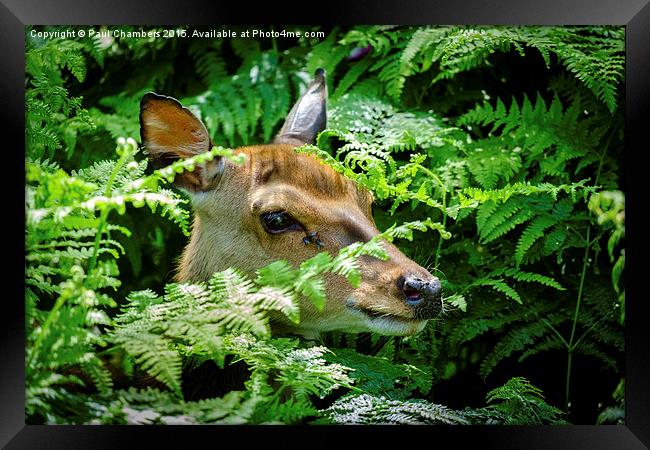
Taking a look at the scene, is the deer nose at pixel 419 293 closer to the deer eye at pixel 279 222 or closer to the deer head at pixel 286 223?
the deer head at pixel 286 223

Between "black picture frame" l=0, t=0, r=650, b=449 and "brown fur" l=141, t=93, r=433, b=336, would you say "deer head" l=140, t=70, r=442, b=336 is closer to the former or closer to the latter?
"brown fur" l=141, t=93, r=433, b=336

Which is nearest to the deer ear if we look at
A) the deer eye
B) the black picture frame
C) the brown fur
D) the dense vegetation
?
the dense vegetation

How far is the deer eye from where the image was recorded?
4.60 metres

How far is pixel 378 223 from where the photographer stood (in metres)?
5.50

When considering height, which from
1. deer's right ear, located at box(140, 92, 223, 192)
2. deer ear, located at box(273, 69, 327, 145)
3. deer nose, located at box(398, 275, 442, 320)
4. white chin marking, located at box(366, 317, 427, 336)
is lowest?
white chin marking, located at box(366, 317, 427, 336)

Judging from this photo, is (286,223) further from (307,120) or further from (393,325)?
(307,120)

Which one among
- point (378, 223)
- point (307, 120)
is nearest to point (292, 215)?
point (307, 120)

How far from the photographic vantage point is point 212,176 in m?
4.83

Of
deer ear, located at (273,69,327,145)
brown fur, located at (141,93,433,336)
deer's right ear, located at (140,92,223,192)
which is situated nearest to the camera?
brown fur, located at (141,93,433,336)

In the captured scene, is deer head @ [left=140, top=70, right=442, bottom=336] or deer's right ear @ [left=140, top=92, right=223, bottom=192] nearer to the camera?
deer head @ [left=140, top=70, right=442, bottom=336]

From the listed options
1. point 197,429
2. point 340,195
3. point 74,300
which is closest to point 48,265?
point 74,300
